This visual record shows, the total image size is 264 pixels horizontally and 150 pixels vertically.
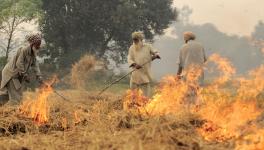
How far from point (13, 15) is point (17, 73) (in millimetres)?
17486

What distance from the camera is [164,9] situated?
1426 inches

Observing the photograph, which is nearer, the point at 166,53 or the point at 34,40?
the point at 34,40

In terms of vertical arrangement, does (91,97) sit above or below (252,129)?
above

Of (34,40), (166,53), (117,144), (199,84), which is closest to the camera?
(117,144)

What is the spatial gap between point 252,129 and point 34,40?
5.13 metres

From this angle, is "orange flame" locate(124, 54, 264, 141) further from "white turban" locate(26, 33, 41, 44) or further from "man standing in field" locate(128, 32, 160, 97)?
"white turban" locate(26, 33, 41, 44)

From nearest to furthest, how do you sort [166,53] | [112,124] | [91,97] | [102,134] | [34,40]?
[102,134] → [112,124] → [34,40] → [91,97] → [166,53]

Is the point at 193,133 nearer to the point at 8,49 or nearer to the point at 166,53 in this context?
the point at 8,49

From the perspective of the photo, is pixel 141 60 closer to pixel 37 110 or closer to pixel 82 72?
pixel 37 110

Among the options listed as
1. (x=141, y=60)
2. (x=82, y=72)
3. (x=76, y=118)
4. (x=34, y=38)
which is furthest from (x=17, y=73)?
(x=82, y=72)

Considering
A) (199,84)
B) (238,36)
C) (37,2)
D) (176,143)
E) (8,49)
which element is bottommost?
(176,143)

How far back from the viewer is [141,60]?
12.3m

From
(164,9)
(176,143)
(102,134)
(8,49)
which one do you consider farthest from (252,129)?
(164,9)

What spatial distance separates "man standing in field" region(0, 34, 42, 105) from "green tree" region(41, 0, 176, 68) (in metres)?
21.6
